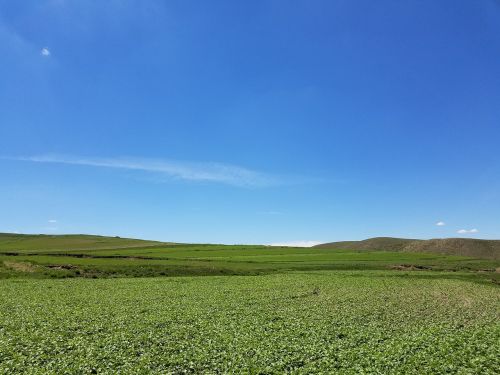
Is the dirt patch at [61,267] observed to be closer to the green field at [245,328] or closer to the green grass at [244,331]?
the green field at [245,328]

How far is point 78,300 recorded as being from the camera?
122 feet

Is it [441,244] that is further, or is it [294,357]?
[441,244]

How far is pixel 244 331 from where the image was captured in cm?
2598

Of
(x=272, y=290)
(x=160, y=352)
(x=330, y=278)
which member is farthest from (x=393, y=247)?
(x=160, y=352)

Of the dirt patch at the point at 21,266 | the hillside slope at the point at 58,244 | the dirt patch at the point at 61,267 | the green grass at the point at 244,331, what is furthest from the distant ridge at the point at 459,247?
the dirt patch at the point at 21,266

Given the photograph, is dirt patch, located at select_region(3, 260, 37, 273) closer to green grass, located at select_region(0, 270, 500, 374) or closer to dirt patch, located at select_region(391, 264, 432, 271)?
green grass, located at select_region(0, 270, 500, 374)

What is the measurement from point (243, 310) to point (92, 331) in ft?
42.7

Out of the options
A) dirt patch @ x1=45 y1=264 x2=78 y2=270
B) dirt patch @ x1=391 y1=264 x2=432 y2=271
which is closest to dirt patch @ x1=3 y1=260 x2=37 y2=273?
dirt patch @ x1=45 y1=264 x2=78 y2=270


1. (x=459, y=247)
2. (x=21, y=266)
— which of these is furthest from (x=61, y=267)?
(x=459, y=247)

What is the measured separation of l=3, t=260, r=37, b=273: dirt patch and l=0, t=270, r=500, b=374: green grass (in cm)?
1787

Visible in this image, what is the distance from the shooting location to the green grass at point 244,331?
774 inches

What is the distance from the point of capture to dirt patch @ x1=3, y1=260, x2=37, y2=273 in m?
62.9

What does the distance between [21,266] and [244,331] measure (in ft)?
183

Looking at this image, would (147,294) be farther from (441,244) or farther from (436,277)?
(441,244)
